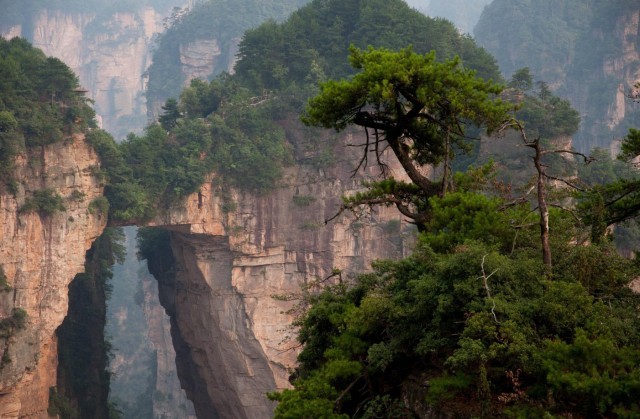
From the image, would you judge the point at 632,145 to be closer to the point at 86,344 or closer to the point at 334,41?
the point at 334,41

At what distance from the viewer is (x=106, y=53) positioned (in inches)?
3656

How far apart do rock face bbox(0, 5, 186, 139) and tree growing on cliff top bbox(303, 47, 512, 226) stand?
81.4 metres

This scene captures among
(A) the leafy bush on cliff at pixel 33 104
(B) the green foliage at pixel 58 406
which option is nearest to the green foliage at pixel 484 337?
(A) the leafy bush on cliff at pixel 33 104

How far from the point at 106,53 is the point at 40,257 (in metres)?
75.8

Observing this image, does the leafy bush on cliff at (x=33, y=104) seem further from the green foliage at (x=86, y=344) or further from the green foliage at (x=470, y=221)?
the green foliage at (x=470, y=221)

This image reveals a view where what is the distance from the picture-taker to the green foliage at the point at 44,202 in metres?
21.8

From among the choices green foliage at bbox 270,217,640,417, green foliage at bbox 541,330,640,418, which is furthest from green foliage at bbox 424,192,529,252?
green foliage at bbox 541,330,640,418

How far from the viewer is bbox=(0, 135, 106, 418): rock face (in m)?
21.1

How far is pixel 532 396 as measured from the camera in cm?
688

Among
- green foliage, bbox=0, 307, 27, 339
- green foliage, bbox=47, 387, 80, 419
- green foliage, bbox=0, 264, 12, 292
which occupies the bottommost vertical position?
green foliage, bbox=47, 387, 80, 419

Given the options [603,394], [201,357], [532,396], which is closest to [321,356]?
[532,396]

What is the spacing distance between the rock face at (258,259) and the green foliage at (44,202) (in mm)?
4613

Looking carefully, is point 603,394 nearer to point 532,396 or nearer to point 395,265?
point 532,396

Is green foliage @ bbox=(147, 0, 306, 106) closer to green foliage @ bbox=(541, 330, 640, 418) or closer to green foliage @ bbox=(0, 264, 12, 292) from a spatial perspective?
green foliage @ bbox=(0, 264, 12, 292)
